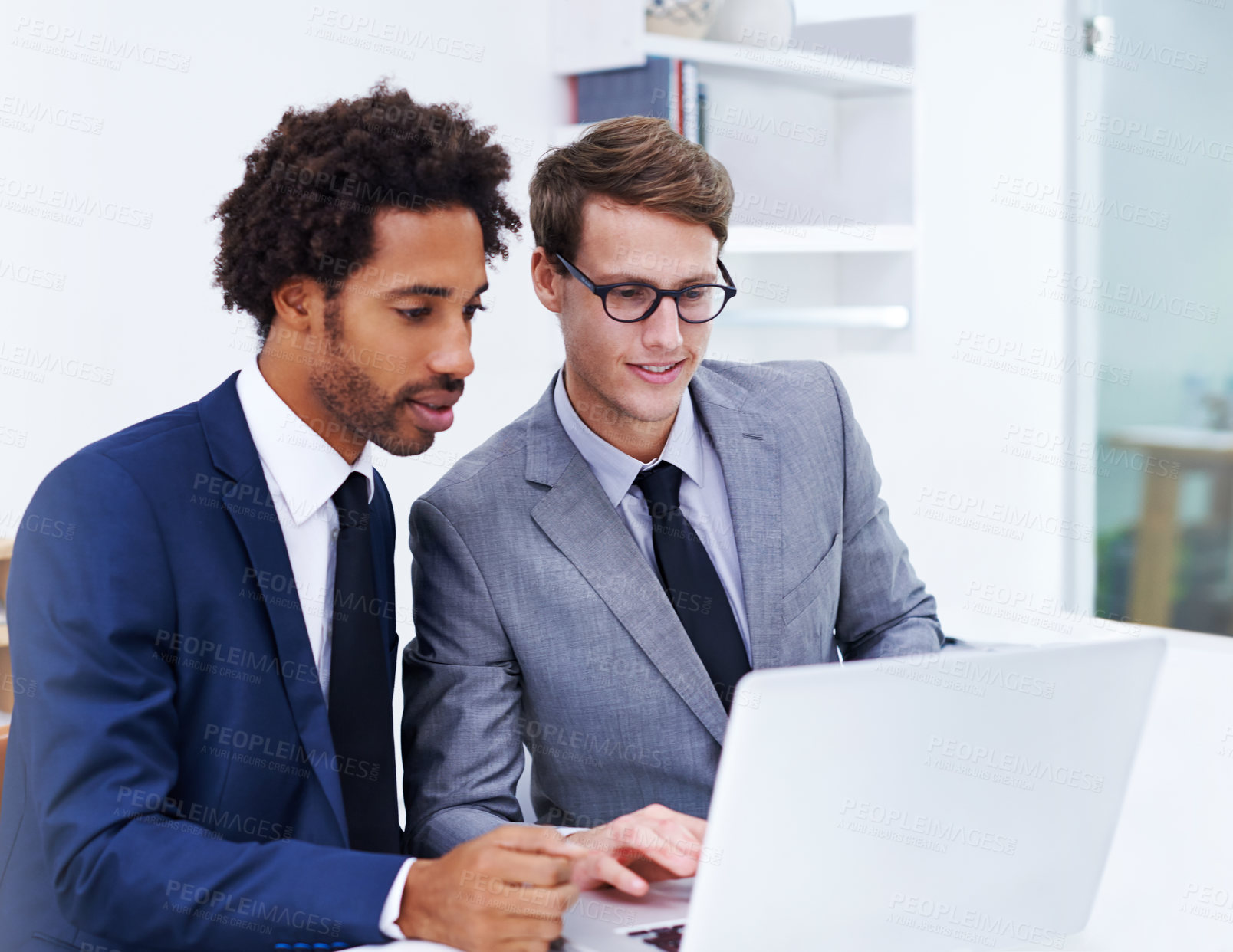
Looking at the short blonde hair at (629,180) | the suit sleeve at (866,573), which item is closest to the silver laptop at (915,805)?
the suit sleeve at (866,573)

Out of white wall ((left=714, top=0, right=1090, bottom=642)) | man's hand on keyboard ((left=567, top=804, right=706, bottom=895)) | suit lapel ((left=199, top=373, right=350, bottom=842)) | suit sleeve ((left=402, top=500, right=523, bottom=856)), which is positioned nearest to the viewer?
man's hand on keyboard ((left=567, top=804, right=706, bottom=895))

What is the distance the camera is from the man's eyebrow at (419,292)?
131 centimetres

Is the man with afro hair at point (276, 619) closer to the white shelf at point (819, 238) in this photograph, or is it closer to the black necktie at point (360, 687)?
the black necktie at point (360, 687)

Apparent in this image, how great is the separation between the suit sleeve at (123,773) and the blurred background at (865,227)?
2.35 feet

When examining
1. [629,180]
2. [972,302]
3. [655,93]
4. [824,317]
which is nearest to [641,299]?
[629,180]

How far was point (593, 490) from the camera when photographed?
1639 millimetres

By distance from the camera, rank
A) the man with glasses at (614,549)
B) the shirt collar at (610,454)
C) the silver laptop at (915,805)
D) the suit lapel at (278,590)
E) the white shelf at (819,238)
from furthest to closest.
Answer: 1. the white shelf at (819,238)
2. the shirt collar at (610,454)
3. the man with glasses at (614,549)
4. the suit lapel at (278,590)
5. the silver laptop at (915,805)

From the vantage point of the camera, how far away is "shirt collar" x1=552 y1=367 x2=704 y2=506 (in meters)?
1.69

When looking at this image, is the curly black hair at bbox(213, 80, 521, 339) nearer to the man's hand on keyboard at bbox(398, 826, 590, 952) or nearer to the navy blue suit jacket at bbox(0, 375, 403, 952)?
the navy blue suit jacket at bbox(0, 375, 403, 952)

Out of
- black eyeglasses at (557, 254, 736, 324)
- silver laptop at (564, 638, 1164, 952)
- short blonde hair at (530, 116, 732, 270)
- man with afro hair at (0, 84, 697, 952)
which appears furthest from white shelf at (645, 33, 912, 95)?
silver laptop at (564, 638, 1164, 952)

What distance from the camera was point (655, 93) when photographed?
2557mm

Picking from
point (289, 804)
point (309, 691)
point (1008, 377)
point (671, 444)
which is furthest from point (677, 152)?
point (1008, 377)

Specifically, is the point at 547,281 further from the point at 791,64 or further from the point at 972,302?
the point at 972,302

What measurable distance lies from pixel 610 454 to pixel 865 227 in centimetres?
138
